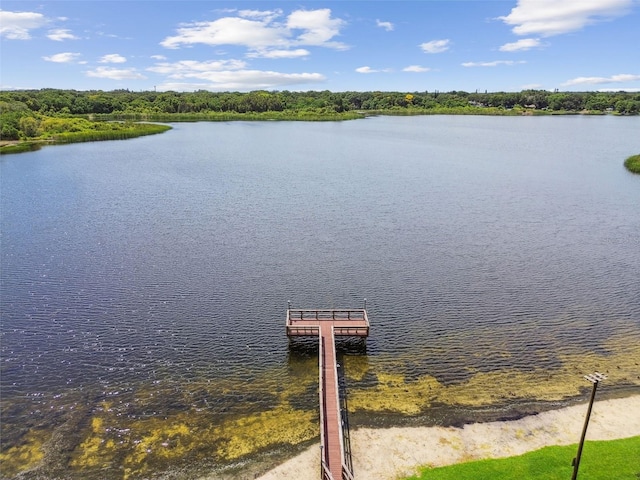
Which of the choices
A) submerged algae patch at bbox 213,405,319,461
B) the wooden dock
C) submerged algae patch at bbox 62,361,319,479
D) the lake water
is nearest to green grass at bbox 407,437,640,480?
the wooden dock

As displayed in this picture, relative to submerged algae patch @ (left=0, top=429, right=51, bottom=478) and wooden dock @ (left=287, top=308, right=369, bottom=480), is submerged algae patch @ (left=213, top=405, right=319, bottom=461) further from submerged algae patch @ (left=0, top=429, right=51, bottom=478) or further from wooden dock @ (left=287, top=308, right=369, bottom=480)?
submerged algae patch @ (left=0, top=429, right=51, bottom=478)

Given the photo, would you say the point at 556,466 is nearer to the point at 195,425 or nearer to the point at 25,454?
the point at 195,425

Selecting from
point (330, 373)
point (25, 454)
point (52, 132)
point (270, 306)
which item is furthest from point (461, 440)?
point (52, 132)

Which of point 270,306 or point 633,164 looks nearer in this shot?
point 270,306

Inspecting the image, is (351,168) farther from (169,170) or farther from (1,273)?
(1,273)

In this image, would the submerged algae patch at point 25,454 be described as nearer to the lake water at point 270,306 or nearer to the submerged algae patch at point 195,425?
the lake water at point 270,306

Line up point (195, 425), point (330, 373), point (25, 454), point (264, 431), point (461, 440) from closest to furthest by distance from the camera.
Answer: point (25, 454) → point (461, 440) → point (264, 431) → point (195, 425) → point (330, 373)

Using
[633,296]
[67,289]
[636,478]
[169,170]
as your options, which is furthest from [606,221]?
[169,170]

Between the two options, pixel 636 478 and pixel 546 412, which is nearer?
pixel 636 478
